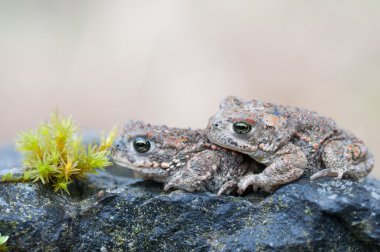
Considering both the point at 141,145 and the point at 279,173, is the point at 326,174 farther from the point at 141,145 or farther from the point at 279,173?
the point at 141,145

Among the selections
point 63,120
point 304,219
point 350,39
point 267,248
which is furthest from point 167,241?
point 350,39

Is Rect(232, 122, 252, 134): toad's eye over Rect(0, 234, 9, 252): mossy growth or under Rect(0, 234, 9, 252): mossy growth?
over

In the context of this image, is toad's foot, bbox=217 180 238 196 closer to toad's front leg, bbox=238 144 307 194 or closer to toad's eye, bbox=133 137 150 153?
toad's front leg, bbox=238 144 307 194

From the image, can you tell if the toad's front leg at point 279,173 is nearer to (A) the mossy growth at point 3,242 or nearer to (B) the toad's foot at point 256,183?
(B) the toad's foot at point 256,183

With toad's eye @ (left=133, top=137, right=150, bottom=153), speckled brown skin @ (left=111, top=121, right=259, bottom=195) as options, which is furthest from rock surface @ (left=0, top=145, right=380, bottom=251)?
toad's eye @ (left=133, top=137, right=150, bottom=153)

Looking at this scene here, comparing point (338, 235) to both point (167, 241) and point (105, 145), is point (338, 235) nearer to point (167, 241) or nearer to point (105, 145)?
point (167, 241)

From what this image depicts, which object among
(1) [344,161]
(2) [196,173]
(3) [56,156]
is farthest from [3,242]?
(1) [344,161]
